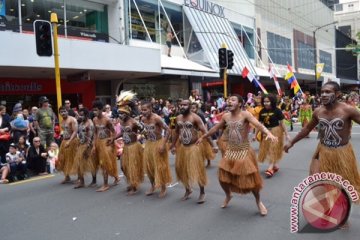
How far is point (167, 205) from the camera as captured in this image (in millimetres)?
6688

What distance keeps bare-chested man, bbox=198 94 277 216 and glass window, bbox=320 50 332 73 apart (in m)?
50.9

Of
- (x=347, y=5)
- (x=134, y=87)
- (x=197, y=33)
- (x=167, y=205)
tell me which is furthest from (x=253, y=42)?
(x=347, y=5)

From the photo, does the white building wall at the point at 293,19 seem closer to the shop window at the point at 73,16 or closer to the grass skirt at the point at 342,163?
the shop window at the point at 73,16

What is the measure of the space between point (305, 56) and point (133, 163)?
43787mm

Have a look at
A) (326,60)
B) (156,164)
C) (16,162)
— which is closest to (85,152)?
(156,164)

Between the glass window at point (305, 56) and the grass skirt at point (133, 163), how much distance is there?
4063cm

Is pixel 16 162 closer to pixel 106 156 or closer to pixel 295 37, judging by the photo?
pixel 106 156

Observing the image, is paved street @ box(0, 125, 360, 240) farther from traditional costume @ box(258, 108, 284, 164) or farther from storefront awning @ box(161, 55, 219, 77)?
storefront awning @ box(161, 55, 219, 77)

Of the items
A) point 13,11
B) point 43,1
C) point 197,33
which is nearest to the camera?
point 13,11

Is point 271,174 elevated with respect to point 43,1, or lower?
lower

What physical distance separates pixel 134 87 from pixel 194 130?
55.2 feet

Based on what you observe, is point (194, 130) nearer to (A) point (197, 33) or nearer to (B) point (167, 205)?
(B) point (167, 205)

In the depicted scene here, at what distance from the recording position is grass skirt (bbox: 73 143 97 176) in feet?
26.4

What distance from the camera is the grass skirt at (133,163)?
292 inches
